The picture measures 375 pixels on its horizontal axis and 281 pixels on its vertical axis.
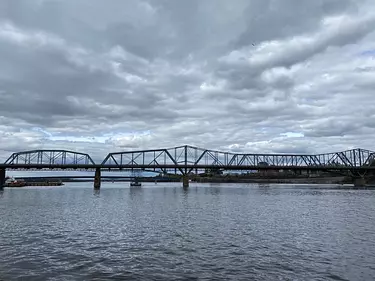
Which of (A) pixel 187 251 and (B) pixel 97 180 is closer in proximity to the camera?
(A) pixel 187 251

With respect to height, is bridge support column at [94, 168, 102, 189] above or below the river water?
above

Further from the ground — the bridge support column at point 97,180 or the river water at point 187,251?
the bridge support column at point 97,180

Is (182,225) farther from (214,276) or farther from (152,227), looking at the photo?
(214,276)

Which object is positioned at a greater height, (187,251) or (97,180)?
(97,180)

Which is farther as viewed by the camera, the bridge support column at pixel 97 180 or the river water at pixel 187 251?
the bridge support column at pixel 97 180

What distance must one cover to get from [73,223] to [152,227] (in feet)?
28.9

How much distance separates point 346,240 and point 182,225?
14615mm

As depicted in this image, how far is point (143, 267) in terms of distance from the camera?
1941cm

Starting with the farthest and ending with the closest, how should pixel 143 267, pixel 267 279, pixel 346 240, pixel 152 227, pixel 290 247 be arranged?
pixel 152 227, pixel 346 240, pixel 290 247, pixel 143 267, pixel 267 279

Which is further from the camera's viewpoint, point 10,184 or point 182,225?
point 10,184

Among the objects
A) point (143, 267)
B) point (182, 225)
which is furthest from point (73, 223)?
point (143, 267)

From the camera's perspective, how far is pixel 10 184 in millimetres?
189875

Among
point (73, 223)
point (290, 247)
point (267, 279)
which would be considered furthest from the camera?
point (73, 223)

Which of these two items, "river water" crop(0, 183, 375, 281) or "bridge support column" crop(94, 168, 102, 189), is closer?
"river water" crop(0, 183, 375, 281)
